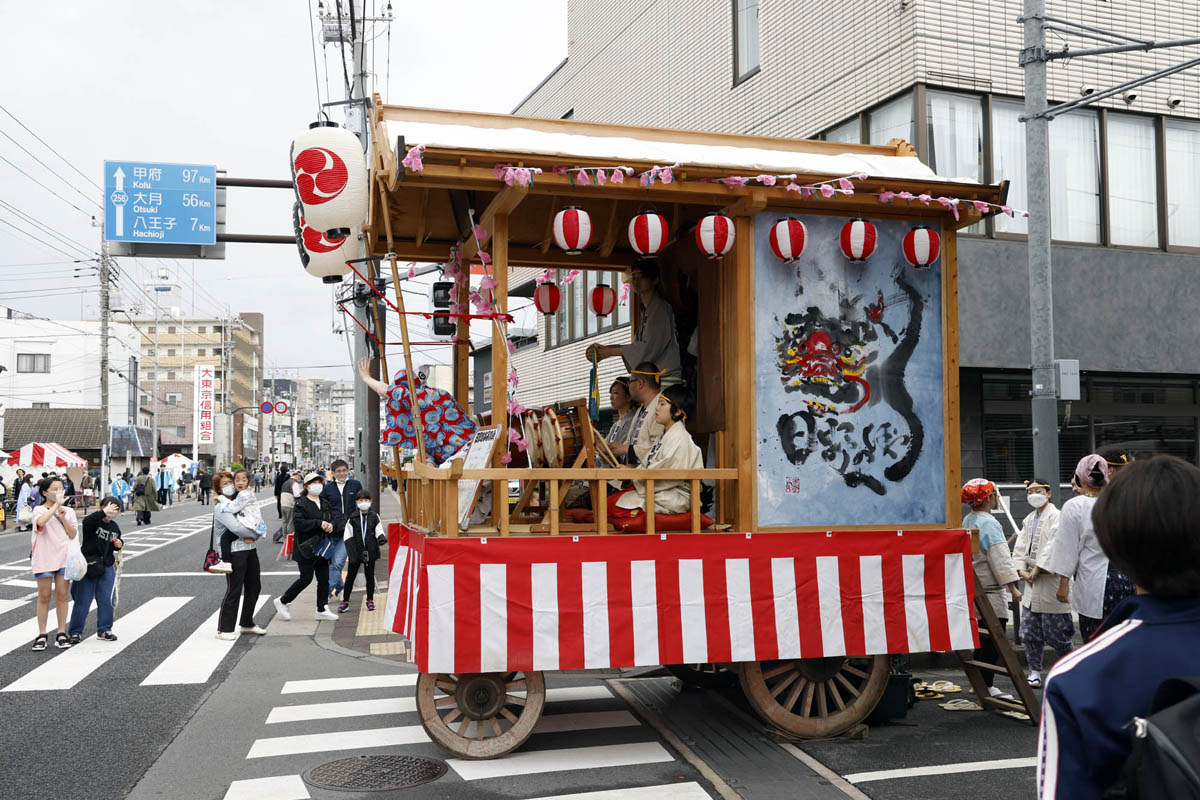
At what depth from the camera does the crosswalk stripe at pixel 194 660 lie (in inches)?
367

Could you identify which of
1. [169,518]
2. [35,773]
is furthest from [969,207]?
[169,518]

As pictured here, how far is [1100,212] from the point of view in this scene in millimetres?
14461

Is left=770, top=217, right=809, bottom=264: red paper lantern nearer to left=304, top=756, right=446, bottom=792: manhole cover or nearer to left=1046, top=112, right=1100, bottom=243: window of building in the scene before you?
left=304, top=756, right=446, bottom=792: manhole cover

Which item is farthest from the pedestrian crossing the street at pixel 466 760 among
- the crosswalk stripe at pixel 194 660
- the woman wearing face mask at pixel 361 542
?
the woman wearing face mask at pixel 361 542

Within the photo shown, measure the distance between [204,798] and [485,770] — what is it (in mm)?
1658

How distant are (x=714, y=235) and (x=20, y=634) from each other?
1017cm

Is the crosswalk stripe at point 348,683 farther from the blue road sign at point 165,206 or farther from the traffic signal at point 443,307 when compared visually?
the blue road sign at point 165,206

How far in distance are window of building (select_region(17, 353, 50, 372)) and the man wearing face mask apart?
58243 millimetres

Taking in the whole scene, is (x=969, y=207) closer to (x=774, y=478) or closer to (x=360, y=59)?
(x=774, y=478)

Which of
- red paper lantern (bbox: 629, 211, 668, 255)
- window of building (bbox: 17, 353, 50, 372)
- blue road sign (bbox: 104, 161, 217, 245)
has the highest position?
window of building (bbox: 17, 353, 50, 372)

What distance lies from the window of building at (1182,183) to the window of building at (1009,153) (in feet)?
8.84

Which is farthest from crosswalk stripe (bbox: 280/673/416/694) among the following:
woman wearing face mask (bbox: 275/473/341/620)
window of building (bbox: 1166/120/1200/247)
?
window of building (bbox: 1166/120/1200/247)

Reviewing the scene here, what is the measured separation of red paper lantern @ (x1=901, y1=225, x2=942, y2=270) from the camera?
694 centimetres

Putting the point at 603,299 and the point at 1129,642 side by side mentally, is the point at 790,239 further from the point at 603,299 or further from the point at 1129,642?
the point at 1129,642
